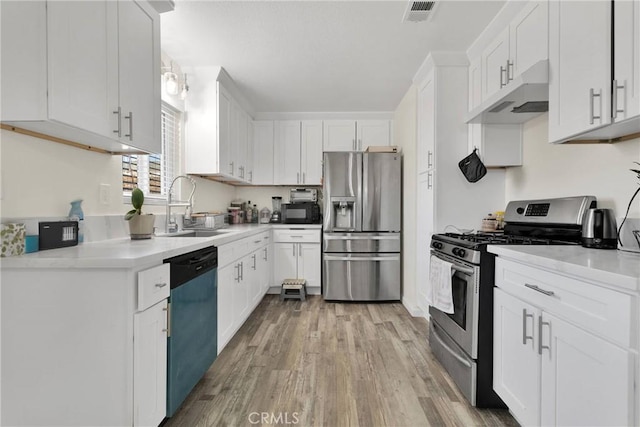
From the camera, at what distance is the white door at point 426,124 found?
2856 millimetres

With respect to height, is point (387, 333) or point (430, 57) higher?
point (430, 57)

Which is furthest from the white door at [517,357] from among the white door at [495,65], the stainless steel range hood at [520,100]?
the white door at [495,65]

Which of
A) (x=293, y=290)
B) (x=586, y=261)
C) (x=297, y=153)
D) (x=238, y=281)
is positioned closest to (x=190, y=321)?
(x=238, y=281)

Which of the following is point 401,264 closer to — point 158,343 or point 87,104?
point 158,343

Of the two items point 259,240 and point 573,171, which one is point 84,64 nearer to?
point 259,240

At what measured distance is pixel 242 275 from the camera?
2781mm

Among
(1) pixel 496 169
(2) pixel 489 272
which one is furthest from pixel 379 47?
(2) pixel 489 272

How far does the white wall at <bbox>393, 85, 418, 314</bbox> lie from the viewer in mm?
3412

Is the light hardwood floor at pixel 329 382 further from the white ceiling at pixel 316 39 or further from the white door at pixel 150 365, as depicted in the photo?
the white ceiling at pixel 316 39

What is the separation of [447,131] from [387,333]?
6.27ft

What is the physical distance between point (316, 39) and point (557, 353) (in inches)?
100

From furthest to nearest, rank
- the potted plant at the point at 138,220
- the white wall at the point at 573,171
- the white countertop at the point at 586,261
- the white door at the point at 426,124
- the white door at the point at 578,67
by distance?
the white door at the point at 426,124 → the potted plant at the point at 138,220 → the white wall at the point at 573,171 → the white door at the point at 578,67 → the white countertop at the point at 586,261

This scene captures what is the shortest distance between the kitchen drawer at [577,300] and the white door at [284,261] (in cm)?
283

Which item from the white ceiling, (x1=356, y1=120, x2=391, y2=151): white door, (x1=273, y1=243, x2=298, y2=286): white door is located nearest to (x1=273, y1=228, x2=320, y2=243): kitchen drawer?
(x1=273, y1=243, x2=298, y2=286): white door
